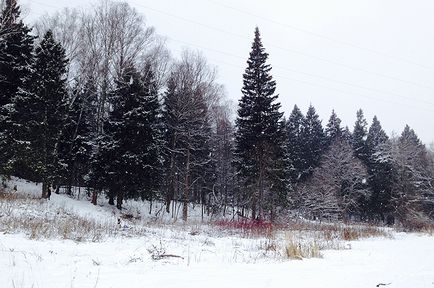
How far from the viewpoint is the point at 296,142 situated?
175 feet

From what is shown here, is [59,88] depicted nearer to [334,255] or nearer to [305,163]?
[334,255]

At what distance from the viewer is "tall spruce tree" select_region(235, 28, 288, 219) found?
29.5m

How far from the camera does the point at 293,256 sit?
789 cm

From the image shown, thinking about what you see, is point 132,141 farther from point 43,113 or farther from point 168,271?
point 168,271

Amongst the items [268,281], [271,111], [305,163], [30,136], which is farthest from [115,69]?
[305,163]

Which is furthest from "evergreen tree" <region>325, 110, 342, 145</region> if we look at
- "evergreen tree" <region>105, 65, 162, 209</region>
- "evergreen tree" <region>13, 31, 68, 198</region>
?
"evergreen tree" <region>13, 31, 68, 198</region>

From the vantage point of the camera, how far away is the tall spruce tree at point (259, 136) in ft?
96.8

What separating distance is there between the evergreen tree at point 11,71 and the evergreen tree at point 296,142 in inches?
1324

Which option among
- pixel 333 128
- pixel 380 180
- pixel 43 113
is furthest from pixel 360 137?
pixel 43 113

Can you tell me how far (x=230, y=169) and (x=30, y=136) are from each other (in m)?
26.3

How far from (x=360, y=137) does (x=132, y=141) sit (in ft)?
137

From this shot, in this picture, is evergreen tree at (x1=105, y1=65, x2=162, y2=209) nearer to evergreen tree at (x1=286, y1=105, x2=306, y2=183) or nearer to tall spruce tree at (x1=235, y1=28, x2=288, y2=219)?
tall spruce tree at (x1=235, y1=28, x2=288, y2=219)

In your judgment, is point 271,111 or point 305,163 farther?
point 305,163

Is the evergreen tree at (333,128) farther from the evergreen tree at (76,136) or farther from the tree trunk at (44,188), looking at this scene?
the tree trunk at (44,188)
